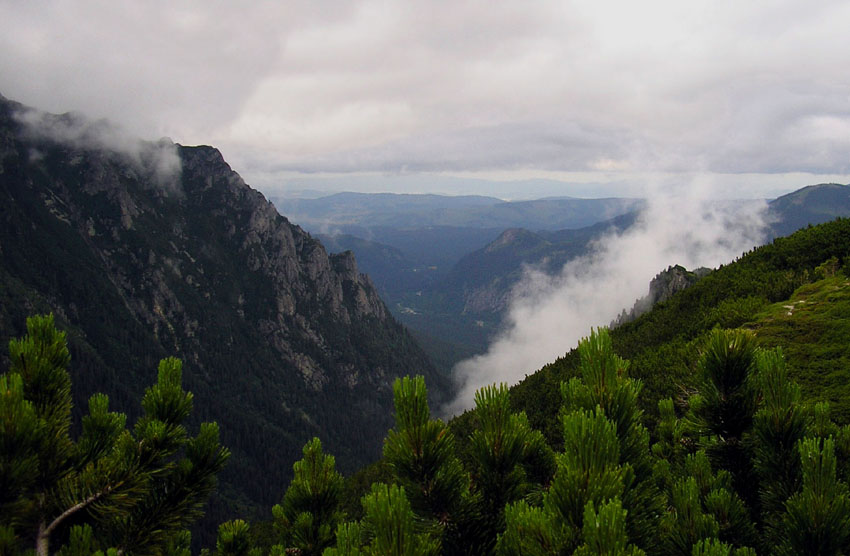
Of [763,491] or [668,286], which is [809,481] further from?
[668,286]

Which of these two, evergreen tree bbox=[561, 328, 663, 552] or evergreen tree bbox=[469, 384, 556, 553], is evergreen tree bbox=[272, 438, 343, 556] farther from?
evergreen tree bbox=[561, 328, 663, 552]

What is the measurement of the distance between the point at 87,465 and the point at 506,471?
5298 millimetres

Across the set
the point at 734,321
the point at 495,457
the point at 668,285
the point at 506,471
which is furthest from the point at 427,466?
the point at 668,285

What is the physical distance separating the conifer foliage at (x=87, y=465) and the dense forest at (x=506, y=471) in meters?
0.02

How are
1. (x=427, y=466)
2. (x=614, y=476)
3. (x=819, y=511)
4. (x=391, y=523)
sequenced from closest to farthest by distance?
1. (x=614, y=476)
2. (x=391, y=523)
3. (x=819, y=511)
4. (x=427, y=466)

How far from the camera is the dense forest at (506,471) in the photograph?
399 cm

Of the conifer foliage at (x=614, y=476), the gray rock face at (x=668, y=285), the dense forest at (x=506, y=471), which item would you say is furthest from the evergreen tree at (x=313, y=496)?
the gray rock face at (x=668, y=285)

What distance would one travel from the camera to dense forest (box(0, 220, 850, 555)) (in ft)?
13.1

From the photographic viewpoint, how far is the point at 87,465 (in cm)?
551

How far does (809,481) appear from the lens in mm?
4445

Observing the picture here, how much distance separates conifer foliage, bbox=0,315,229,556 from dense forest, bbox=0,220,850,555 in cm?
2

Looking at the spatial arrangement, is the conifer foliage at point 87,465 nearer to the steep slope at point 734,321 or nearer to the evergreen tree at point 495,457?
the evergreen tree at point 495,457

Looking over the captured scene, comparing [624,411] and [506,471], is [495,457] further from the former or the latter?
[624,411]

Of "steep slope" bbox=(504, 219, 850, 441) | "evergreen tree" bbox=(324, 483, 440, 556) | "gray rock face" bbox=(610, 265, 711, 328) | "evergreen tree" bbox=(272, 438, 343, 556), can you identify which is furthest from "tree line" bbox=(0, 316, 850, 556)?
"gray rock face" bbox=(610, 265, 711, 328)
